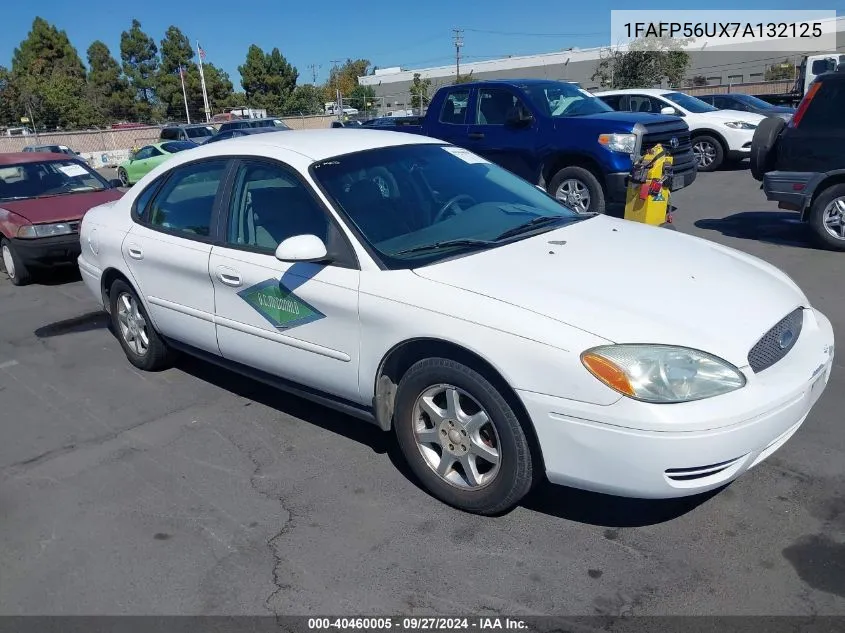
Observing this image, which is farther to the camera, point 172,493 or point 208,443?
point 208,443

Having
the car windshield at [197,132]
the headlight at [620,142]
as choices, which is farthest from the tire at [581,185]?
the car windshield at [197,132]

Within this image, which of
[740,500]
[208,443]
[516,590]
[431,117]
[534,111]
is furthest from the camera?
[431,117]

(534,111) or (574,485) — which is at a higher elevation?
(534,111)

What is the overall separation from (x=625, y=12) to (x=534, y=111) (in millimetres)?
34003

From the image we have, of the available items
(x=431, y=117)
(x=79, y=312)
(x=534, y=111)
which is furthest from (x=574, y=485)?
(x=431, y=117)

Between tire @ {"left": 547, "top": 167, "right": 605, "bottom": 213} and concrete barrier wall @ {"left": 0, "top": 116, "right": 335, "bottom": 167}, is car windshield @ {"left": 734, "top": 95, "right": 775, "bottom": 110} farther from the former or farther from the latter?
concrete barrier wall @ {"left": 0, "top": 116, "right": 335, "bottom": 167}

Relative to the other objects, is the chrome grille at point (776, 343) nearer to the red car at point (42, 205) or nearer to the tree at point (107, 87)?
the red car at point (42, 205)

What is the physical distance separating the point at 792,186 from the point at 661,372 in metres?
6.02

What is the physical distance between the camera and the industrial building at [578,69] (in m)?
57.8

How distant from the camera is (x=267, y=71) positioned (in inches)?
2825

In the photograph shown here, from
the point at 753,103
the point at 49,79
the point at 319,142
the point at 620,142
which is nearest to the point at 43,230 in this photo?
the point at 319,142

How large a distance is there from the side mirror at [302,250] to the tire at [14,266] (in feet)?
20.7

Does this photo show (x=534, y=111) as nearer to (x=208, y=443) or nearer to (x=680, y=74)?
(x=208, y=443)

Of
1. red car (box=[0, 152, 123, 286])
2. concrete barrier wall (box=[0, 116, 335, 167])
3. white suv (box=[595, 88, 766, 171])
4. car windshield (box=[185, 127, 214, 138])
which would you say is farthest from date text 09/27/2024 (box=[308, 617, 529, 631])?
concrete barrier wall (box=[0, 116, 335, 167])
